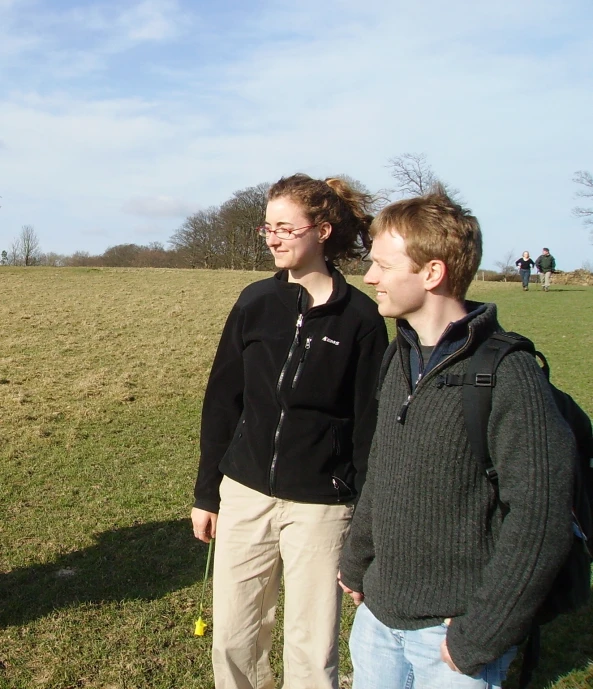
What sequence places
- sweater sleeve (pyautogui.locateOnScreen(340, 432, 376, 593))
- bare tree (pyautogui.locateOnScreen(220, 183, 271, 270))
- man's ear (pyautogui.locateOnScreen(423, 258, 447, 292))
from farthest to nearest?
bare tree (pyautogui.locateOnScreen(220, 183, 271, 270)), sweater sleeve (pyautogui.locateOnScreen(340, 432, 376, 593)), man's ear (pyautogui.locateOnScreen(423, 258, 447, 292))

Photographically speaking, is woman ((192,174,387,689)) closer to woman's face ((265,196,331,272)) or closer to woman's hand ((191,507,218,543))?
woman's face ((265,196,331,272))

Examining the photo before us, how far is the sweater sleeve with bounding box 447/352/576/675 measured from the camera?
1.75 m

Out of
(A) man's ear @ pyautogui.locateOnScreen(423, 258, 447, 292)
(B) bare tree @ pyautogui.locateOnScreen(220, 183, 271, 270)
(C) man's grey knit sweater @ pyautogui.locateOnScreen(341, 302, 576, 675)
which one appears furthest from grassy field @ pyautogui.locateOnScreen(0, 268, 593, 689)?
(B) bare tree @ pyautogui.locateOnScreen(220, 183, 271, 270)

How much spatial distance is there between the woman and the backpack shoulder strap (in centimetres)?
87

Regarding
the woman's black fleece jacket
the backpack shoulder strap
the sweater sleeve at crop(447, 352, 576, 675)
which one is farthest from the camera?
the woman's black fleece jacket

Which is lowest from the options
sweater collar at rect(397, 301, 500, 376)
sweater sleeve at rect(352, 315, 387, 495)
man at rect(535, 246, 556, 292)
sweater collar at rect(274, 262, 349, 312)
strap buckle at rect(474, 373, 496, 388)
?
sweater sleeve at rect(352, 315, 387, 495)

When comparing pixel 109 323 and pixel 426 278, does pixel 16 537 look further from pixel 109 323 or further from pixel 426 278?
pixel 109 323

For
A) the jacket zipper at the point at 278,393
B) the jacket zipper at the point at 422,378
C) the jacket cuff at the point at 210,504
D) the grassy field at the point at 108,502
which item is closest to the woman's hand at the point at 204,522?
the jacket cuff at the point at 210,504

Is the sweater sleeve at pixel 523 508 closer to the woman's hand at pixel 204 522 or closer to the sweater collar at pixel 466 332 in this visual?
the sweater collar at pixel 466 332

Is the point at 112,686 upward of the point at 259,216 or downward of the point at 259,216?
downward

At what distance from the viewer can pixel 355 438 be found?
2.77 meters

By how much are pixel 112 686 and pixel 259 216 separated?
48.7 metres

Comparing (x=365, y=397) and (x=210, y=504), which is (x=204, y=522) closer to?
(x=210, y=504)

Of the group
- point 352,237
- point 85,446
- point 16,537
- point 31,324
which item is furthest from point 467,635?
point 31,324
